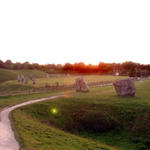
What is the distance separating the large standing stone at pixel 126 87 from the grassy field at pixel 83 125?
417 centimetres

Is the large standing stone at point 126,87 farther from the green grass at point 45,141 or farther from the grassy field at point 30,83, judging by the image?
the grassy field at point 30,83

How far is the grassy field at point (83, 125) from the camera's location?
13.3 meters

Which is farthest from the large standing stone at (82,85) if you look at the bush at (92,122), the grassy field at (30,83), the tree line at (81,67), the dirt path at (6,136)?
the tree line at (81,67)

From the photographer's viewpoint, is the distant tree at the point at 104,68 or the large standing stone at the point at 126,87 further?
the distant tree at the point at 104,68

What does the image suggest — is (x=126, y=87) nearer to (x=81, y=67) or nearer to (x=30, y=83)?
(x=30, y=83)

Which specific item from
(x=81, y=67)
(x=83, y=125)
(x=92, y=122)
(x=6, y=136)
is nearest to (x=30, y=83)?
(x=83, y=125)

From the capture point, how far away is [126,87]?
26.0 meters

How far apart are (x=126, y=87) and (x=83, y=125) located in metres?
10.7

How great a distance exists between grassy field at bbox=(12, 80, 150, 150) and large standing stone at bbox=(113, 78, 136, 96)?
13.7ft

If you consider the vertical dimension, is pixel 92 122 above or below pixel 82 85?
below

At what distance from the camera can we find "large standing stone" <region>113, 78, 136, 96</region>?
25672 mm

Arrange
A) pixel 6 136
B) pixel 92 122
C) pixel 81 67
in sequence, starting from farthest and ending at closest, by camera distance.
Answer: pixel 81 67 → pixel 92 122 → pixel 6 136

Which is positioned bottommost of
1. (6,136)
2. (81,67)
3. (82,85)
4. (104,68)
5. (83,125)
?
(83,125)

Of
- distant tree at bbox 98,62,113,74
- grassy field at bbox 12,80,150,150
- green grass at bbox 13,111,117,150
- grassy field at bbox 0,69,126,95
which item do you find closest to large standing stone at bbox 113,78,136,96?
grassy field at bbox 12,80,150,150
